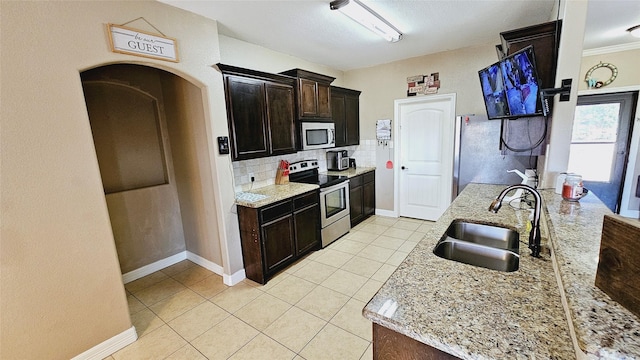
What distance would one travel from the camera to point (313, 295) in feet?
8.28

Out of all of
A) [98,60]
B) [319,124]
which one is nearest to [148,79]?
[98,60]

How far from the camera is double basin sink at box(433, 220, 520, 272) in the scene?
147 centimetres

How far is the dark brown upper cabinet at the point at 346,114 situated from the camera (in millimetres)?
4125

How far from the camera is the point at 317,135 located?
365 centimetres

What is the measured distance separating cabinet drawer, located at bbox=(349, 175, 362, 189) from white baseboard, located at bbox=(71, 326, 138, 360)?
3.10 meters

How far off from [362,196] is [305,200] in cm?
163

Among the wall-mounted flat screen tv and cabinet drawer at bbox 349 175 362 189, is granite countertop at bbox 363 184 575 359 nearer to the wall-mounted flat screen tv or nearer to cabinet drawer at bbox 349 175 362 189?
the wall-mounted flat screen tv

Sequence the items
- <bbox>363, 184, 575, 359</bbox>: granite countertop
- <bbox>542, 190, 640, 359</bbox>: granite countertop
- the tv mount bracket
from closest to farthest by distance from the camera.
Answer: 1. <bbox>542, 190, 640, 359</bbox>: granite countertop
2. <bbox>363, 184, 575, 359</bbox>: granite countertop
3. the tv mount bracket

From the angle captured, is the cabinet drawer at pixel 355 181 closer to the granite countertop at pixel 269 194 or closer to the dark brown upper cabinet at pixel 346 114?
the dark brown upper cabinet at pixel 346 114

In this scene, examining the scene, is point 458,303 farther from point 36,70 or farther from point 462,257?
point 36,70

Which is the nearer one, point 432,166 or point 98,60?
point 98,60

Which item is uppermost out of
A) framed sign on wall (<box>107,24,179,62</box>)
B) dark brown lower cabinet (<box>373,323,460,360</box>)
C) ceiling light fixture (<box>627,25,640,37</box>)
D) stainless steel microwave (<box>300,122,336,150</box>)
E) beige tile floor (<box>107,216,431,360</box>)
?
ceiling light fixture (<box>627,25,640,37</box>)

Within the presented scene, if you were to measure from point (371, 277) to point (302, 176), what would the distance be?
177cm

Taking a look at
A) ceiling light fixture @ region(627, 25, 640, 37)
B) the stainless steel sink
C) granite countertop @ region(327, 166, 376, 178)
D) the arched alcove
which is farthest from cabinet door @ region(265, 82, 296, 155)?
ceiling light fixture @ region(627, 25, 640, 37)
